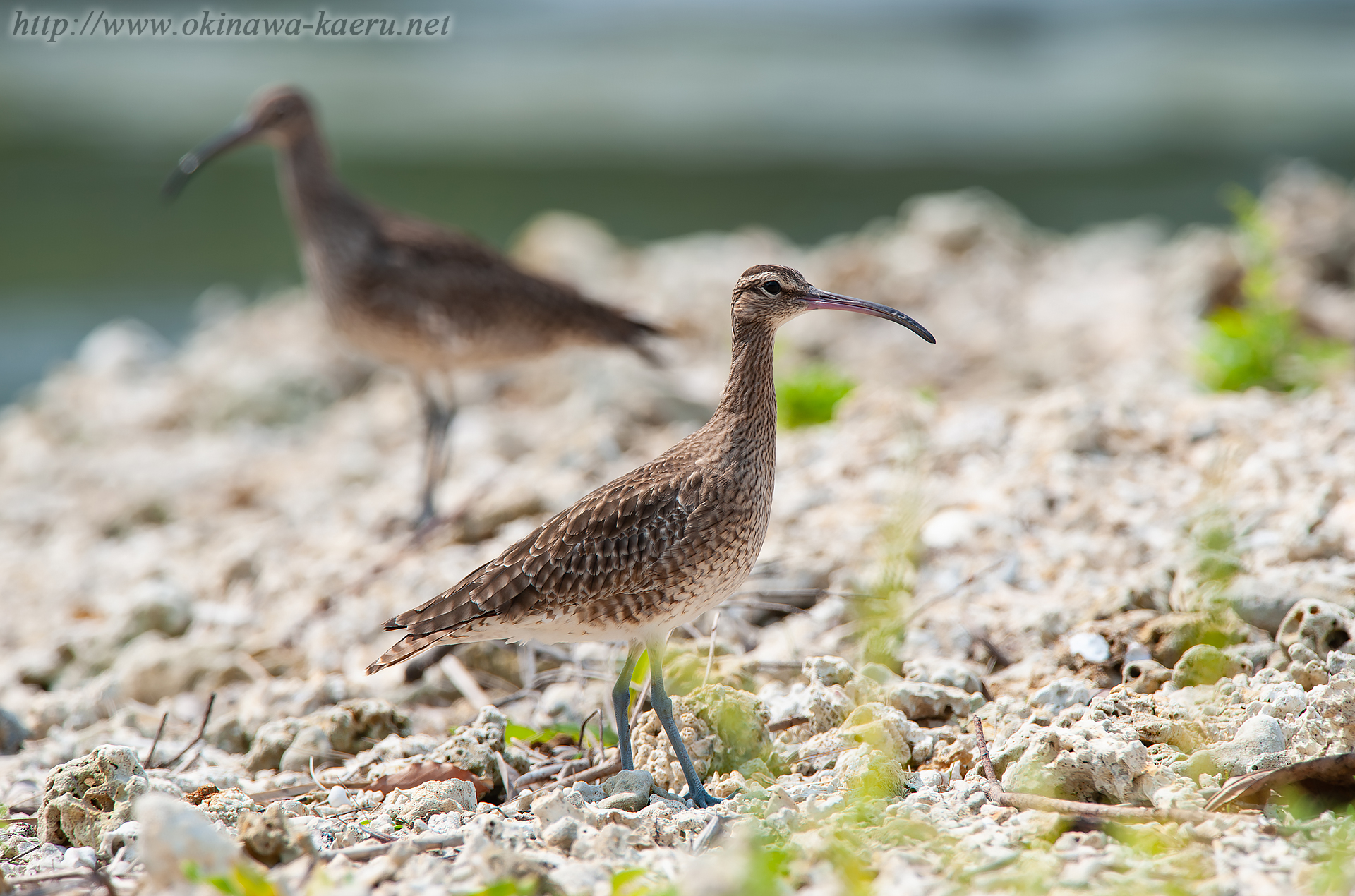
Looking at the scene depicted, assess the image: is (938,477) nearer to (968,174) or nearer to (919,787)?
(919,787)

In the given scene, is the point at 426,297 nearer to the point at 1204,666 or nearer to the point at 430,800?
the point at 430,800

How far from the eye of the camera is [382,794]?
4.29 m

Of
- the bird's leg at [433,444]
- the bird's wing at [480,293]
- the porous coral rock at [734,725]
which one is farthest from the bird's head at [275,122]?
the porous coral rock at [734,725]

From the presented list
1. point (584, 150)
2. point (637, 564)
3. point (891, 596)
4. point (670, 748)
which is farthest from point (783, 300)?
point (584, 150)

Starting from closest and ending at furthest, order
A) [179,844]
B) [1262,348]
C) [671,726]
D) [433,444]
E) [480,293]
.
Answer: [179,844] → [671,726] → [1262,348] → [433,444] → [480,293]

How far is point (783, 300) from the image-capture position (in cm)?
465

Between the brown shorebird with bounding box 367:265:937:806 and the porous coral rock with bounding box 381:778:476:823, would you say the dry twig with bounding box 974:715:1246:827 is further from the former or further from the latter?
the porous coral rock with bounding box 381:778:476:823

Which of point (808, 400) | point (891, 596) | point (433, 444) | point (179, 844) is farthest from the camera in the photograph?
point (433, 444)

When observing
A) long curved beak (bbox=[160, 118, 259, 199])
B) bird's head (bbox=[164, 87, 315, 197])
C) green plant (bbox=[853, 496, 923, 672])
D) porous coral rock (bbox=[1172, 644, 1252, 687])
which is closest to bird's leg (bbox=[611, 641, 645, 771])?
green plant (bbox=[853, 496, 923, 672])

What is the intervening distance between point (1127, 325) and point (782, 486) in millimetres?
4729

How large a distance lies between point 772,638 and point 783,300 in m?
1.47

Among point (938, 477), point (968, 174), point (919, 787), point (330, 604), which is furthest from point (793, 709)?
point (968, 174)

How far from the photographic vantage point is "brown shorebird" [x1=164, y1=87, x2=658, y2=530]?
8.20 metres

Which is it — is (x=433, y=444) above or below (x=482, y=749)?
above
